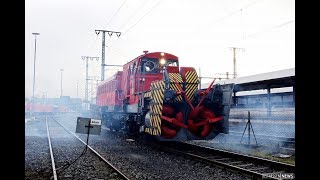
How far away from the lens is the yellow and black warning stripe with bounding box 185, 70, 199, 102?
11211mm

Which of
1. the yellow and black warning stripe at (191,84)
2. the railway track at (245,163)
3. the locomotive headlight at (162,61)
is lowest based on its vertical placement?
the railway track at (245,163)

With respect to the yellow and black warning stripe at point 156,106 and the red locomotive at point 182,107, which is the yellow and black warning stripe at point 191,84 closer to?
the red locomotive at point 182,107

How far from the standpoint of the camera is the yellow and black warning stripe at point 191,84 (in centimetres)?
1121

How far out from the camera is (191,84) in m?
11.4

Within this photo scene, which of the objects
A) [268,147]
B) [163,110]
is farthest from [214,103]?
[268,147]

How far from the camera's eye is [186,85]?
11.3 m

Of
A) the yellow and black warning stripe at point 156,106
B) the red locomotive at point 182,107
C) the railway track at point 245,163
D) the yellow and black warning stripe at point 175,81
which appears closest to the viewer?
the railway track at point 245,163

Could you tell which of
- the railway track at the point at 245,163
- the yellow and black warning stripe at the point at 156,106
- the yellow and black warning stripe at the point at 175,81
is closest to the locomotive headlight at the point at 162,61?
the yellow and black warning stripe at the point at 175,81

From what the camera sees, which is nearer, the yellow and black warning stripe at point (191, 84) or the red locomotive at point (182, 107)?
the red locomotive at point (182, 107)

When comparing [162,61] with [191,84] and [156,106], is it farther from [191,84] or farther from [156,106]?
[156,106]

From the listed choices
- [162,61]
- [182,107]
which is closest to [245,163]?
[182,107]

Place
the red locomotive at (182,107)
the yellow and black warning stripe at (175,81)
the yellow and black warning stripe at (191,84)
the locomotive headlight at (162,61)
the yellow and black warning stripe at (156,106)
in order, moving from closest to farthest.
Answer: the yellow and black warning stripe at (156,106)
the red locomotive at (182,107)
the yellow and black warning stripe at (175,81)
the yellow and black warning stripe at (191,84)
the locomotive headlight at (162,61)

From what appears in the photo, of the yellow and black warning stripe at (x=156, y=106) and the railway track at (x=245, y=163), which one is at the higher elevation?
the yellow and black warning stripe at (x=156, y=106)
